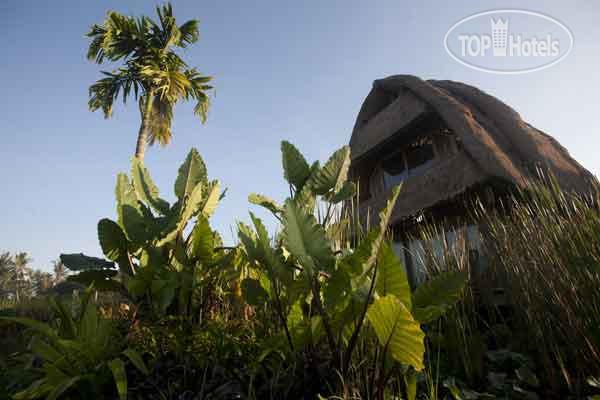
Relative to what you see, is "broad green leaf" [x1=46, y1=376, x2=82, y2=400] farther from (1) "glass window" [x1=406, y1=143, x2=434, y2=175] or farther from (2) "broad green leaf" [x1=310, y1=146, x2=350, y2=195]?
(1) "glass window" [x1=406, y1=143, x2=434, y2=175]

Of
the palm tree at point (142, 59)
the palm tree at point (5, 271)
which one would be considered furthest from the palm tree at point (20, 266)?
the palm tree at point (142, 59)

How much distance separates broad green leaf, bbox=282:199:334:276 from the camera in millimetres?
1390

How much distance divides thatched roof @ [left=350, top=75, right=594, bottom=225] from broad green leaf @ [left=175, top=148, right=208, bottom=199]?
13.6 feet

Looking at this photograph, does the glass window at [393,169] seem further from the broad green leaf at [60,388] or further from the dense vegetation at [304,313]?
the broad green leaf at [60,388]

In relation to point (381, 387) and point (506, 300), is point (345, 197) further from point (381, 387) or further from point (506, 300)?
point (506, 300)

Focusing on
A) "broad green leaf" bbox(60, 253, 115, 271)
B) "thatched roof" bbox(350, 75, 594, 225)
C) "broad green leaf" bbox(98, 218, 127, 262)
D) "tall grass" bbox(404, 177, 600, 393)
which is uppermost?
"thatched roof" bbox(350, 75, 594, 225)

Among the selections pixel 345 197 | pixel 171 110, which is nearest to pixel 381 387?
pixel 345 197

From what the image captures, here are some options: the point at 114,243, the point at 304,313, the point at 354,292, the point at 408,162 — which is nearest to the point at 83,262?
the point at 114,243

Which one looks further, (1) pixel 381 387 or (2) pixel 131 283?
(2) pixel 131 283

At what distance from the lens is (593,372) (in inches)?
70.6

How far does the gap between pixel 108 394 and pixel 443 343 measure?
2118mm

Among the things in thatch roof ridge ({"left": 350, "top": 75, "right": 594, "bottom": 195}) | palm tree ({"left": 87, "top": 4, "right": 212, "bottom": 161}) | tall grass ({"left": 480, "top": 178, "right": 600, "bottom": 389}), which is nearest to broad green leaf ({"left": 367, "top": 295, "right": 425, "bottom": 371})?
tall grass ({"left": 480, "top": 178, "right": 600, "bottom": 389})

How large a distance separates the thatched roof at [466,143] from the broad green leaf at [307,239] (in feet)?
13.6

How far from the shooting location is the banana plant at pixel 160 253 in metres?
2.18
